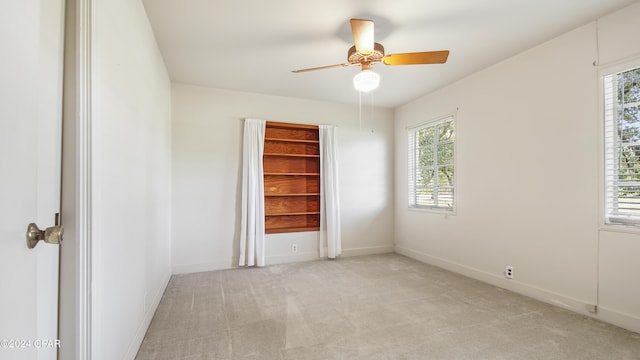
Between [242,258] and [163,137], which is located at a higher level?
[163,137]

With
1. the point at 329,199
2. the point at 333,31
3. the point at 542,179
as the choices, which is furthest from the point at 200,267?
the point at 542,179

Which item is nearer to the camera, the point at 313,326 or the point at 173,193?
the point at 313,326

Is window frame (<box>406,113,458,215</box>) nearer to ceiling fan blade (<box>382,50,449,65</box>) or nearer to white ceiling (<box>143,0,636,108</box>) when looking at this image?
white ceiling (<box>143,0,636,108</box>)

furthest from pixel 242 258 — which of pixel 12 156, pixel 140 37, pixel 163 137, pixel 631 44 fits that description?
pixel 631 44

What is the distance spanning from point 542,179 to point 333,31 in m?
2.54

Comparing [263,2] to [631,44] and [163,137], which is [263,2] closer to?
[163,137]

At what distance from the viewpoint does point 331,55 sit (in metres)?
3.07

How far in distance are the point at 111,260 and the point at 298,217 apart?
10.4 ft

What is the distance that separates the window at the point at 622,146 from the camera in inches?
89.0

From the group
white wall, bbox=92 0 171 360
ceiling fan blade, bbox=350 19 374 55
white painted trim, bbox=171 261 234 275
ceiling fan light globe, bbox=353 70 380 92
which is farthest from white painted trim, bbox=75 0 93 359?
white painted trim, bbox=171 261 234 275

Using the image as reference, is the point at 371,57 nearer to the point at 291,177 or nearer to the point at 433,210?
the point at 291,177

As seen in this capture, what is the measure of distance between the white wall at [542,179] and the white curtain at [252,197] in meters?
2.65

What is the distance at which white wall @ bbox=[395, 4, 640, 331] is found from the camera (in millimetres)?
2391

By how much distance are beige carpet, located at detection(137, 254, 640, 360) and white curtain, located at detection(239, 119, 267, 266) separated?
0.55 metres
